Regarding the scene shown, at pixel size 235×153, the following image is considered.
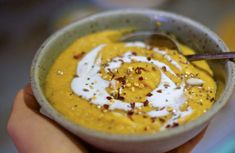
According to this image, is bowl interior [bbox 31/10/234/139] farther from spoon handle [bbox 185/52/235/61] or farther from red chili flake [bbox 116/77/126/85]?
red chili flake [bbox 116/77/126/85]

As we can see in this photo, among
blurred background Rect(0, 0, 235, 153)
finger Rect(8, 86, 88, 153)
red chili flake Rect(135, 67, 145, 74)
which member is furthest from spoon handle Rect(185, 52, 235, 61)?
blurred background Rect(0, 0, 235, 153)

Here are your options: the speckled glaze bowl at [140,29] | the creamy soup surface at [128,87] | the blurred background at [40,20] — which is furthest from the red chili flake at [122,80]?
the blurred background at [40,20]

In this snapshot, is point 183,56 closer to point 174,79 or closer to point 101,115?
point 174,79

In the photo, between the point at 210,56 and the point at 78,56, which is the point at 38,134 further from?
the point at 210,56

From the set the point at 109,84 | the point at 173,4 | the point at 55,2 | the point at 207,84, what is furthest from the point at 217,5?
the point at 109,84

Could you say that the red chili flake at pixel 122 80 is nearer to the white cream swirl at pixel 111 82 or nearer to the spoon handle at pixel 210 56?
the white cream swirl at pixel 111 82

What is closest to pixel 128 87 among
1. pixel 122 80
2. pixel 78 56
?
pixel 122 80
